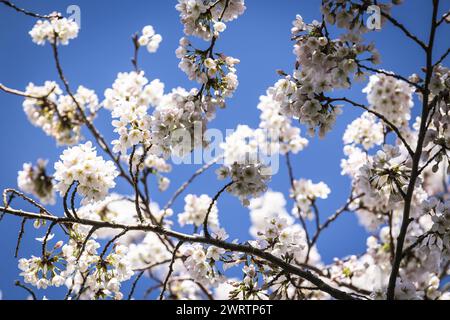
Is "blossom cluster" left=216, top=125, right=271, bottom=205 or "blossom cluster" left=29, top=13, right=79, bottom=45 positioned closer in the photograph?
"blossom cluster" left=216, top=125, right=271, bottom=205

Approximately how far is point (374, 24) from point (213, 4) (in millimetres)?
1102

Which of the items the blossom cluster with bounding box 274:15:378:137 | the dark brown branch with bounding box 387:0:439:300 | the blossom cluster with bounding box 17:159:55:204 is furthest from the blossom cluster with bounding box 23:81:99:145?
the dark brown branch with bounding box 387:0:439:300

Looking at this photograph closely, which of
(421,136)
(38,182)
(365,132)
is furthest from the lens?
(38,182)

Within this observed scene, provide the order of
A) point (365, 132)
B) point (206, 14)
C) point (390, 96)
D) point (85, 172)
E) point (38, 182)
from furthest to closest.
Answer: point (38, 182) → point (365, 132) → point (390, 96) → point (206, 14) → point (85, 172)

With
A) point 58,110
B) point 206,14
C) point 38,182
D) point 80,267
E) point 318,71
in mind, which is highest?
point 58,110

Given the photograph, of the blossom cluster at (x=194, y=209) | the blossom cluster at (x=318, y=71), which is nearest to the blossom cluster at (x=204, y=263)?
the blossom cluster at (x=318, y=71)

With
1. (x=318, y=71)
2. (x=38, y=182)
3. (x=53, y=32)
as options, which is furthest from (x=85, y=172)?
(x=38, y=182)

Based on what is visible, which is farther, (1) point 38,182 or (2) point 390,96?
(1) point 38,182

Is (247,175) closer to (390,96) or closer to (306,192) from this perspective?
(390,96)

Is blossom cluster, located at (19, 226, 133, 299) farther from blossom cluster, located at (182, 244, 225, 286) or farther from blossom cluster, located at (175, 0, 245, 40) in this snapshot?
blossom cluster, located at (175, 0, 245, 40)

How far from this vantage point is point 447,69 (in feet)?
9.98

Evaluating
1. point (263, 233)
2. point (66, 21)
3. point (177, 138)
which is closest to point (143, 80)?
point (66, 21)

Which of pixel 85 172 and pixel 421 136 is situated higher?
pixel 421 136
